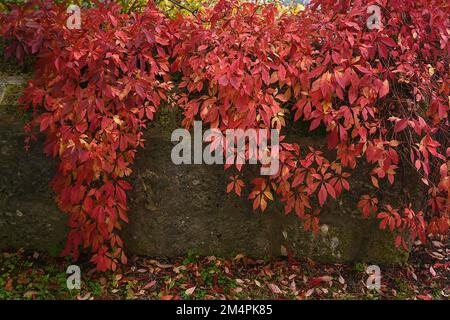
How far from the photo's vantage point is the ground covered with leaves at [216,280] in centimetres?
273

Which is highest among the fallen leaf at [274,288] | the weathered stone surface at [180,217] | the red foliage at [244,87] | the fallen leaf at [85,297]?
the red foliage at [244,87]

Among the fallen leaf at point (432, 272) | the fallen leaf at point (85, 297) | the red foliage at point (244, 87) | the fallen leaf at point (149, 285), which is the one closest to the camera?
the red foliage at point (244, 87)

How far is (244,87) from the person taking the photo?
245 cm

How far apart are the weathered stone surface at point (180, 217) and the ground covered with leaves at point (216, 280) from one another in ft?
0.28

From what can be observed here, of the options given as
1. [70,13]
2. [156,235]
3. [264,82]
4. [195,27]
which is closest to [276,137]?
[264,82]

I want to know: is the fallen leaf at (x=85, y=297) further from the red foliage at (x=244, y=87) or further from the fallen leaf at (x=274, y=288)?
the fallen leaf at (x=274, y=288)

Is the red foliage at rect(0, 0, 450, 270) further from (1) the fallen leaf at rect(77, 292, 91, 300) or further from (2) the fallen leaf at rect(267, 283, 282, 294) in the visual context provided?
(2) the fallen leaf at rect(267, 283, 282, 294)

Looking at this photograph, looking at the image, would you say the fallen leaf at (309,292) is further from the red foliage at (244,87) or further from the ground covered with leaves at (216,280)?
the red foliage at (244,87)

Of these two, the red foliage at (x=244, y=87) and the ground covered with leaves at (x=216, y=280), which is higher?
the red foliage at (x=244, y=87)

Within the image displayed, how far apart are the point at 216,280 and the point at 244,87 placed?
126 cm

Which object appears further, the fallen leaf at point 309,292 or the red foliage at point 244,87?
the fallen leaf at point 309,292

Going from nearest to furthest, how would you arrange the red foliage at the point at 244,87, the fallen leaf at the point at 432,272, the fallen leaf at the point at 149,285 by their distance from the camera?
the red foliage at the point at 244,87
the fallen leaf at the point at 149,285
the fallen leaf at the point at 432,272

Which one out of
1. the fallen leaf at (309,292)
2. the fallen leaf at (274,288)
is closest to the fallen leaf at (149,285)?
the fallen leaf at (274,288)

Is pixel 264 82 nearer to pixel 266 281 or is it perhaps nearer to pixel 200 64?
pixel 200 64
